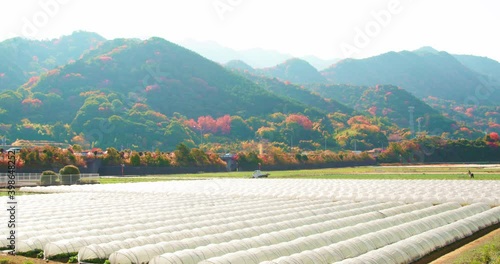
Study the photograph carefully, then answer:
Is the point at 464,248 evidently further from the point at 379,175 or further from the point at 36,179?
the point at 379,175

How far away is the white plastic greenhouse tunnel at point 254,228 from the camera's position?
20.6 meters

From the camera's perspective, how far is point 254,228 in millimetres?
26500

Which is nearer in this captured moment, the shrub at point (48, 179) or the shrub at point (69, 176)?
the shrub at point (48, 179)

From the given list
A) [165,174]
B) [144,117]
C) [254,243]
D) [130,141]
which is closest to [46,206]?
[254,243]

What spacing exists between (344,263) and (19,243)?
13399 millimetres

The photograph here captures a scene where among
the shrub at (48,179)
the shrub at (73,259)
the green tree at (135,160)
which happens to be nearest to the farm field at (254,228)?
the shrub at (73,259)

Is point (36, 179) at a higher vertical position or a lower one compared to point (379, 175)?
higher

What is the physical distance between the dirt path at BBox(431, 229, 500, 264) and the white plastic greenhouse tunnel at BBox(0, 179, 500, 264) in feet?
2.22

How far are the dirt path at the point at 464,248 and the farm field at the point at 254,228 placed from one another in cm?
69

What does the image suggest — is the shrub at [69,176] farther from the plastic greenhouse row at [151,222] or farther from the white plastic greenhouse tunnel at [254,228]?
the plastic greenhouse row at [151,222]

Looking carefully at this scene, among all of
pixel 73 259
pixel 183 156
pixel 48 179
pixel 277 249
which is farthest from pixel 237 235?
pixel 183 156

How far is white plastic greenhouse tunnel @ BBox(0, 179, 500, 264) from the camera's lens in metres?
20.6

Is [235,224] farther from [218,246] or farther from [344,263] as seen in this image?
[344,263]

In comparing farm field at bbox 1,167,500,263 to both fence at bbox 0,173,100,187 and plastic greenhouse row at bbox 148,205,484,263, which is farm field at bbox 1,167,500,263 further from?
fence at bbox 0,173,100,187
